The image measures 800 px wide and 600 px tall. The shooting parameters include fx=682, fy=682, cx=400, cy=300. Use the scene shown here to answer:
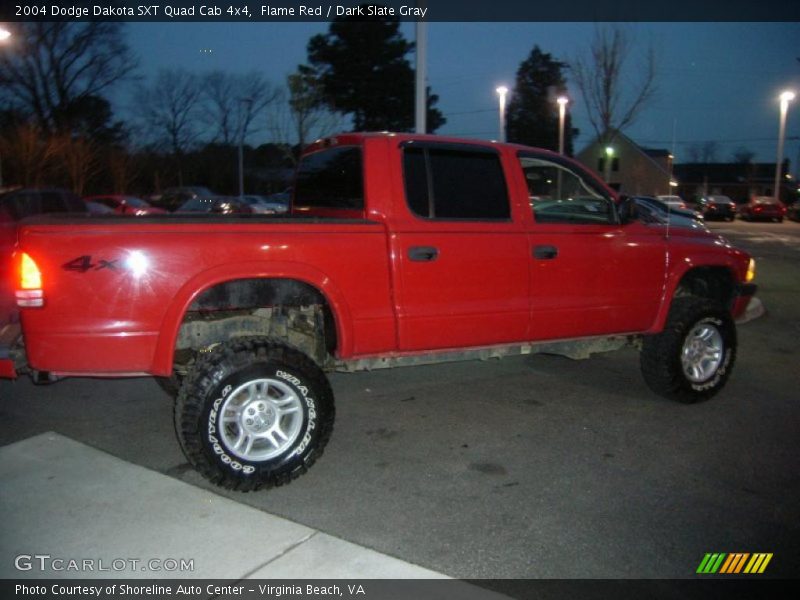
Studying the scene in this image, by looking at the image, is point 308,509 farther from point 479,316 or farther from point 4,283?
point 4,283

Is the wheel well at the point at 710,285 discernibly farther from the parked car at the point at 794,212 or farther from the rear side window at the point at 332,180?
the parked car at the point at 794,212

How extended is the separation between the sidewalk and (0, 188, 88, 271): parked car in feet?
8.29

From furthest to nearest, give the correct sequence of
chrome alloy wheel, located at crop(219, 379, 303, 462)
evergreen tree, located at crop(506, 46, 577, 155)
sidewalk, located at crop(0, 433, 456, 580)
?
evergreen tree, located at crop(506, 46, 577, 155)
chrome alloy wheel, located at crop(219, 379, 303, 462)
sidewalk, located at crop(0, 433, 456, 580)

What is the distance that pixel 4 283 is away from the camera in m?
5.39

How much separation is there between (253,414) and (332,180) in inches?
69.9

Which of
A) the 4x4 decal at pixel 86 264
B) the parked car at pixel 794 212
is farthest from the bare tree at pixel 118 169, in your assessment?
the parked car at pixel 794 212

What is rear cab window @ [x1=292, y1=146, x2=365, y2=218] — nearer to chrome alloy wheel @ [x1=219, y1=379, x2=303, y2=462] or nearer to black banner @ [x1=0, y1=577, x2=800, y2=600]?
chrome alloy wheel @ [x1=219, y1=379, x2=303, y2=462]

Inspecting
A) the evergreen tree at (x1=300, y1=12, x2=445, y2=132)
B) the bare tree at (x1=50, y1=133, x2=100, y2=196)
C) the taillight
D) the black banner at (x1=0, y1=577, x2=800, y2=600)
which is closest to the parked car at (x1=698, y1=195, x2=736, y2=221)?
the evergreen tree at (x1=300, y1=12, x2=445, y2=132)

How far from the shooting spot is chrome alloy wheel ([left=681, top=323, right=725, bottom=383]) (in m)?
5.55

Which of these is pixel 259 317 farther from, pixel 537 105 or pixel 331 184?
pixel 537 105

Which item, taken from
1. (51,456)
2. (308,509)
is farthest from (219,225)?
(51,456)

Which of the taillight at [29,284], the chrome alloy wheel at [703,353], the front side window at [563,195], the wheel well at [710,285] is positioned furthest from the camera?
the wheel well at [710,285]

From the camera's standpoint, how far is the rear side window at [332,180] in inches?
176

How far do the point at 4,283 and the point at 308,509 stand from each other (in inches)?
133
